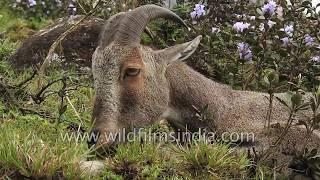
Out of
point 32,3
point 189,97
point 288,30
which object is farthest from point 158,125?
point 32,3

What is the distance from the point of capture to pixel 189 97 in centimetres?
644

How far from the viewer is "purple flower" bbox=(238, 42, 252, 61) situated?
25.2 feet

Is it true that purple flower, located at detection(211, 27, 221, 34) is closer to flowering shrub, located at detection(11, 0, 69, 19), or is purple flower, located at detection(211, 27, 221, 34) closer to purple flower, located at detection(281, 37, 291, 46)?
purple flower, located at detection(281, 37, 291, 46)

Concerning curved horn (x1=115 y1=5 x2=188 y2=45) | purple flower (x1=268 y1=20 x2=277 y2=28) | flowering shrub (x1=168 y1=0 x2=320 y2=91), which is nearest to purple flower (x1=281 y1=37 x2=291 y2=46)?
flowering shrub (x1=168 y1=0 x2=320 y2=91)

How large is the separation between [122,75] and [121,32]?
43 cm

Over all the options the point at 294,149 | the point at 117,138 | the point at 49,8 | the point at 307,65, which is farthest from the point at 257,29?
the point at 49,8

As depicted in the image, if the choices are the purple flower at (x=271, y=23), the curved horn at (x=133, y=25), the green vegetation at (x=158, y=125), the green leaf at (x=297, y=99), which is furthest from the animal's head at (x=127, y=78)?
the purple flower at (x=271, y=23)

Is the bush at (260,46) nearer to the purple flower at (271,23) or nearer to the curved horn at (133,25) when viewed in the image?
the purple flower at (271,23)

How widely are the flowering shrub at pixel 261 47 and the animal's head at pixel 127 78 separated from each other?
5.12ft

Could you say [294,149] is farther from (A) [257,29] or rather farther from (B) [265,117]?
(A) [257,29]

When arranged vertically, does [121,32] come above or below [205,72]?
above

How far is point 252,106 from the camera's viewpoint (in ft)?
22.3

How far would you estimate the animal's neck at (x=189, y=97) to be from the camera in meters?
6.40

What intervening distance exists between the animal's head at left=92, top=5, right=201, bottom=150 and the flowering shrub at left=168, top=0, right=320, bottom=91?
1.56 metres
